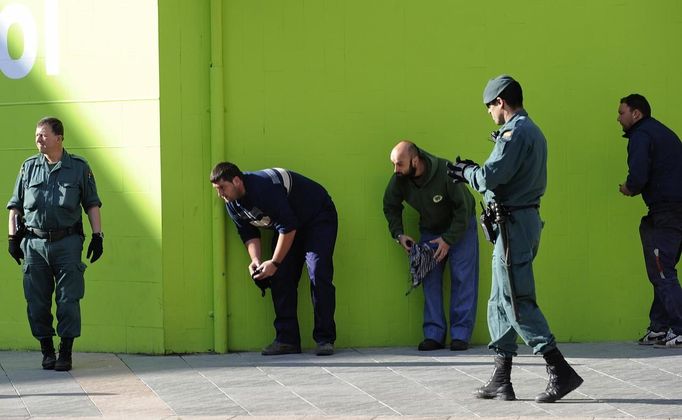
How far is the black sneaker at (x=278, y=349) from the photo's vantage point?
9.22 metres

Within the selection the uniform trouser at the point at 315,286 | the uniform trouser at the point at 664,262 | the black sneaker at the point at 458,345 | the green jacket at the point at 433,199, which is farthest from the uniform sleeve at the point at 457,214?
the uniform trouser at the point at 664,262

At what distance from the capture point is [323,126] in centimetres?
945

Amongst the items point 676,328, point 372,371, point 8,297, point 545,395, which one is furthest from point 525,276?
point 8,297

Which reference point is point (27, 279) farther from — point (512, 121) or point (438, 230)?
point (512, 121)

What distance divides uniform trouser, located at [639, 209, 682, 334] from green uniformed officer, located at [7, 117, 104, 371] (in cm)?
417

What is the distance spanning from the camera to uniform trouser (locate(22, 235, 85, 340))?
8570mm

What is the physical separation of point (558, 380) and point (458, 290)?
2347 millimetres

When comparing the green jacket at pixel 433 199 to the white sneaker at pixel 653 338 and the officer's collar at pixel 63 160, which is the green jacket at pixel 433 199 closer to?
the white sneaker at pixel 653 338

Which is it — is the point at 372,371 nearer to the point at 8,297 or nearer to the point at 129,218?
the point at 129,218

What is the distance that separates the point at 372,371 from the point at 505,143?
2.17 metres

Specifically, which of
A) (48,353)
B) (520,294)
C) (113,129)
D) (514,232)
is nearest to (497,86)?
(514,232)

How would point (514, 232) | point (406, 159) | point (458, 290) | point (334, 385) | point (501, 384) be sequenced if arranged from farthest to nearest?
1. point (458, 290)
2. point (406, 159)
3. point (334, 385)
4. point (501, 384)
5. point (514, 232)

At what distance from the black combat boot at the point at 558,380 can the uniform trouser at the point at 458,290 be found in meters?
2.22

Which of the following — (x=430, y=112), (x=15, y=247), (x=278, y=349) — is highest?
(x=430, y=112)
